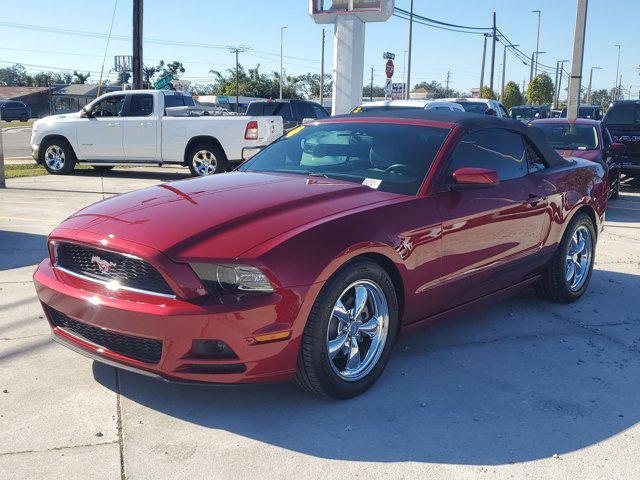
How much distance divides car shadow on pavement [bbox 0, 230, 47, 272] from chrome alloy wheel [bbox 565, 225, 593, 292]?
5.06m

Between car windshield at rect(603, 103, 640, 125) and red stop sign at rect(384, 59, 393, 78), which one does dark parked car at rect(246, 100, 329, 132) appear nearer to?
red stop sign at rect(384, 59, 393, 78)

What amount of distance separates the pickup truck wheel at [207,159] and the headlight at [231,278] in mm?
10584

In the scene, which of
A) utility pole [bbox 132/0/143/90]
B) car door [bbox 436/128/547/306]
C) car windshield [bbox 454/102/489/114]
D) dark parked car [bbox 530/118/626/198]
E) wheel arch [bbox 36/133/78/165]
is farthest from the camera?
car windshield [bbox 454/102/489/114]

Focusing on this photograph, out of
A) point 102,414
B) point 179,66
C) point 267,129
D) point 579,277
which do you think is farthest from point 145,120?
point 179,66

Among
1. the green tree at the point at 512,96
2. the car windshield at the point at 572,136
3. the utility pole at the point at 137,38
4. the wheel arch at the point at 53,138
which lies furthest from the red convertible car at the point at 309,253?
the green tree at the point at 512,96

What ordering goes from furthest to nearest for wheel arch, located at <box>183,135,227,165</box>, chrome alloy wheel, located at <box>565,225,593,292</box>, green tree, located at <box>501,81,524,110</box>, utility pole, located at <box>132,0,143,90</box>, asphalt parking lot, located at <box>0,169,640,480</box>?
green tree, located at <box>501,81,524,110</box> < utility pole, located at <box>132,0,143,90</box> < wheel arch, located at <box>183,135,227,165</box> < chrome alloy wheel, located at <box>565,225,593,292</box> < asphalt parking lot, located at <box>0,169,640,480</box>

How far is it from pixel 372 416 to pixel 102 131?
1235 cm

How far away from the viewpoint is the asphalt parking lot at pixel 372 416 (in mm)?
2996

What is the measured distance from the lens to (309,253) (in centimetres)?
331

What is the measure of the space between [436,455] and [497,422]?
1.69 ft

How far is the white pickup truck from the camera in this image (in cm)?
1354

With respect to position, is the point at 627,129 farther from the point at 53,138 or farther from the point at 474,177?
the point at 53,138

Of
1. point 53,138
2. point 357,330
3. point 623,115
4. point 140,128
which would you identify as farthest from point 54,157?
point 623,115

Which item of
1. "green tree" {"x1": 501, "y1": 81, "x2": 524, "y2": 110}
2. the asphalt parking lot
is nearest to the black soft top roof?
the asphalt parking lot
